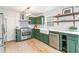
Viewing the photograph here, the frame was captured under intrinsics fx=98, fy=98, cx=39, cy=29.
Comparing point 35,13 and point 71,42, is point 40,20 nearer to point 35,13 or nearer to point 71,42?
point 35,13

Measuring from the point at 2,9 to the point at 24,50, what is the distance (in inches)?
42.6

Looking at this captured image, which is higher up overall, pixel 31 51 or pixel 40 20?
pixel 40 20

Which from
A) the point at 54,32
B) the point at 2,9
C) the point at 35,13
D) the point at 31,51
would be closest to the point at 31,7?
the point at 35,13

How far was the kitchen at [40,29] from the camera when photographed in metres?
2.25

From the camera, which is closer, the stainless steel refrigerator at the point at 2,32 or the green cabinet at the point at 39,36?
the stainless steel refrigerator at the point at 2,32

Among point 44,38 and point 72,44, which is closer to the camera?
point 72,44

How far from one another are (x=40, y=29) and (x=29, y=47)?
0.54m

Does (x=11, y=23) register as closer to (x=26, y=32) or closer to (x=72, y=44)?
(x=26, y=32)

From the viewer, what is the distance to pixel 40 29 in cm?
256

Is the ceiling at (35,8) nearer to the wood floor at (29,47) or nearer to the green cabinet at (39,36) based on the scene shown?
the green cabinet at (39,36)

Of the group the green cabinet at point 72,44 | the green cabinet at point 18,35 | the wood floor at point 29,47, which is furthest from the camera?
the green cabinet at point 18,35

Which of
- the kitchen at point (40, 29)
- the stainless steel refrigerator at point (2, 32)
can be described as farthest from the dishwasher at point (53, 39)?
the stainless steel refrigerator at point (2, 32)

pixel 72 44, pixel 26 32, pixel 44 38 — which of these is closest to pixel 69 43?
pixel 72 44

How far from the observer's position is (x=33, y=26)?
2467mm
